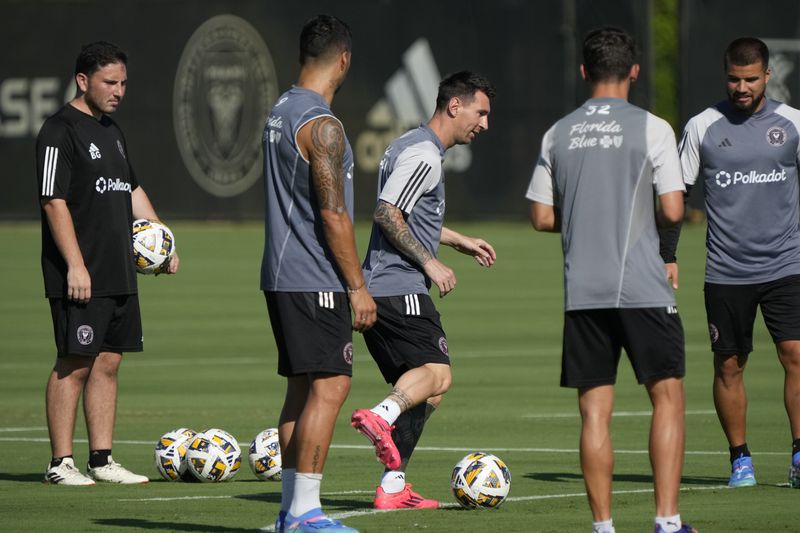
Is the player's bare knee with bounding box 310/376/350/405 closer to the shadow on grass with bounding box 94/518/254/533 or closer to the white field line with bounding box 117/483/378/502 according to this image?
the shadow on grass with bounding box 94/518/254/533

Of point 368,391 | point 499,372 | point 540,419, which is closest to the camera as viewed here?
point 540,419

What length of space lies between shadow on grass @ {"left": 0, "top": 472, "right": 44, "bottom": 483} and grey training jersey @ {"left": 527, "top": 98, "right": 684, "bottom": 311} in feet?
14.0

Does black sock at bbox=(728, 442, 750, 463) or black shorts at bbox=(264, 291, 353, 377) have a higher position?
black shorts at bbox=(264, 291, 353, 377)

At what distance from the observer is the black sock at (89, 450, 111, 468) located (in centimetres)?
1033

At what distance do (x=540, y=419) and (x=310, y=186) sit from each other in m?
5.79

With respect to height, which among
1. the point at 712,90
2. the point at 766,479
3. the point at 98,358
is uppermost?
the point at 712,90

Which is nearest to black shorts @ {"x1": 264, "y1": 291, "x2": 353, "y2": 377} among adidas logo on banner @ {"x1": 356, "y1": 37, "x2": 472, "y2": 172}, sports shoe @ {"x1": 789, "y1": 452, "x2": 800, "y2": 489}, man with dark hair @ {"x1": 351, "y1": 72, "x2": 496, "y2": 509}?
man with dark hair @ {"x1": 351, "y1": 72, "x2": 496, "y2": 509}

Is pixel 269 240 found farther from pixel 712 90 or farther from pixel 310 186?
pixel 712 90

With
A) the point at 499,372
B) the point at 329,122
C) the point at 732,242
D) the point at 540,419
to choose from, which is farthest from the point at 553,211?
the point at 499,372

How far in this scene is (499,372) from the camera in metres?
16.5

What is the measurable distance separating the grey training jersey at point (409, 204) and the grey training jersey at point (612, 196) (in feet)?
5.78

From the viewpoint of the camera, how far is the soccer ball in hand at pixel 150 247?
1092cm

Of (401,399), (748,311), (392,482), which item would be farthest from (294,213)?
(748,311)

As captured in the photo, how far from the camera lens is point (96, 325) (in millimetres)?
10273
